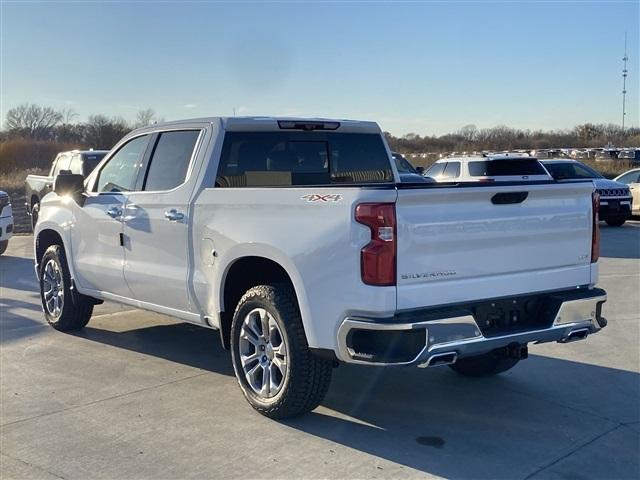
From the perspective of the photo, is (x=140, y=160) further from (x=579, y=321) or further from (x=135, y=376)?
(x=579, y=321)

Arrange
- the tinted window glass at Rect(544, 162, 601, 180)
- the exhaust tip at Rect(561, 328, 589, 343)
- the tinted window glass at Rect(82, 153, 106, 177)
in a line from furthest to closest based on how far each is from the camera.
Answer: the tinted window glass at Rect(544, 162, 601, 180) < the tinted window glass at Rect(82, 153, 106, 177) < the exhaust tip at Rect(561, 328, 589, 343)

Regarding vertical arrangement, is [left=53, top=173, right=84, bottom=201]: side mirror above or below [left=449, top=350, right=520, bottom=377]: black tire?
above

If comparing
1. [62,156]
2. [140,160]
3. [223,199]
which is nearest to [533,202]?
[223,199]

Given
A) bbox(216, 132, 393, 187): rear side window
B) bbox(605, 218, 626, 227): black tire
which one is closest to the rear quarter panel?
bbox(216, 132, 393, 187): rear side window

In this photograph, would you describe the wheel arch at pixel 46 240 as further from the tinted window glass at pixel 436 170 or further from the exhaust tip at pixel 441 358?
the tinted window glass at pixel 436 170

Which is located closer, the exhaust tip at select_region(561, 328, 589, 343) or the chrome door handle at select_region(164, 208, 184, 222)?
the exhaust tip at select_region(561, 328, 589, 343)

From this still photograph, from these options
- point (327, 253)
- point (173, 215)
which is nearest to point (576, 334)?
point (327, 253)

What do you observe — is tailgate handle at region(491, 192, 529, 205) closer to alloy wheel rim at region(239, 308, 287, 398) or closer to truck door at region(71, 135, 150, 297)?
alloy wheel rim at region(239, 308, 287, 398)

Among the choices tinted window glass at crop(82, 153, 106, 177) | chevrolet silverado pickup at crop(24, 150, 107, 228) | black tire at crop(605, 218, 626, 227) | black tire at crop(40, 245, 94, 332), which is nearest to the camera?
black tire at crop(40, 245, 94, 332)

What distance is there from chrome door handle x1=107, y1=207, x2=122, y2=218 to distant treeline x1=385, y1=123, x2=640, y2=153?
53.2 metres

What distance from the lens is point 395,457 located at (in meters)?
4.31

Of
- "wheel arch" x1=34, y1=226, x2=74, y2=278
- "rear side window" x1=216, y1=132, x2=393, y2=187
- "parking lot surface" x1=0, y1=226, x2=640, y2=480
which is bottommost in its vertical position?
"parking lot surface" x1=0, y1=226, x2=640, y2=480

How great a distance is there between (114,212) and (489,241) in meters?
3.49

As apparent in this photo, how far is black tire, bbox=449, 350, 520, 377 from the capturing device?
579 centimetres
